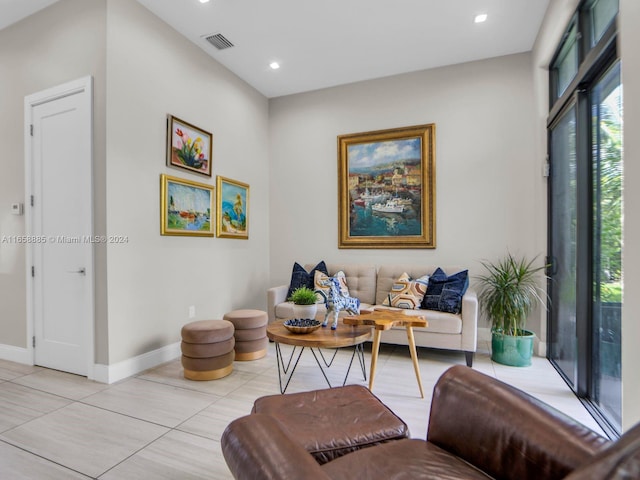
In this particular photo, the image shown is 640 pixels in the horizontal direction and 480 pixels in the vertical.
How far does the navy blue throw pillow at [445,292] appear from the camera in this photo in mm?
3406

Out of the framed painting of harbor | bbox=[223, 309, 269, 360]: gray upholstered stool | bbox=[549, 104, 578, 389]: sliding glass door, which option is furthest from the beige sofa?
bbox=[549, 104, 578, 389]: sliding glass door

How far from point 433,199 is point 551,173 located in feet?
3.93

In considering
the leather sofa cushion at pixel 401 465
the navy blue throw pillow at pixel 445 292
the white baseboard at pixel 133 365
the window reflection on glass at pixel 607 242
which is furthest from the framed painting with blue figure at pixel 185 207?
the window reflection on glass at pixel 607 242

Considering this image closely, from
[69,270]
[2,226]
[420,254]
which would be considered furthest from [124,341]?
[420,254]

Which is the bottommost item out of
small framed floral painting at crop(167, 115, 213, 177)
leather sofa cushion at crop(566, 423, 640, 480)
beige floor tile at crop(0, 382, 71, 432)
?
beige floor tile at crop(0, 382, 71, 432)

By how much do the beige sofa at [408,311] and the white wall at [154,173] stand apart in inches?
30.3

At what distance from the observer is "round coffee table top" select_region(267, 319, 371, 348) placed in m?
2.28

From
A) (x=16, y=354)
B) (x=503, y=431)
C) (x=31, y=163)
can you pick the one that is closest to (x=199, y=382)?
(x=16, y=354)

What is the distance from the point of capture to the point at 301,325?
8.10 ft

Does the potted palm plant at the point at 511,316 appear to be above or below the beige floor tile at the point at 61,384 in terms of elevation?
above

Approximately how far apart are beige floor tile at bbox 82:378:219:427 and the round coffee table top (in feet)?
2.27

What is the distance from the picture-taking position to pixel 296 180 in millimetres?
4844

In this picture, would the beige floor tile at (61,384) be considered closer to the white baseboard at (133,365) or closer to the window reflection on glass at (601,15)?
the white baseboard at (133,365)

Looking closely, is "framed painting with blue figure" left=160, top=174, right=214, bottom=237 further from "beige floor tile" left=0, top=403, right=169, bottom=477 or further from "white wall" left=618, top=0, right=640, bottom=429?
"white wall" left=618, top=0, right=640, bottom=429
